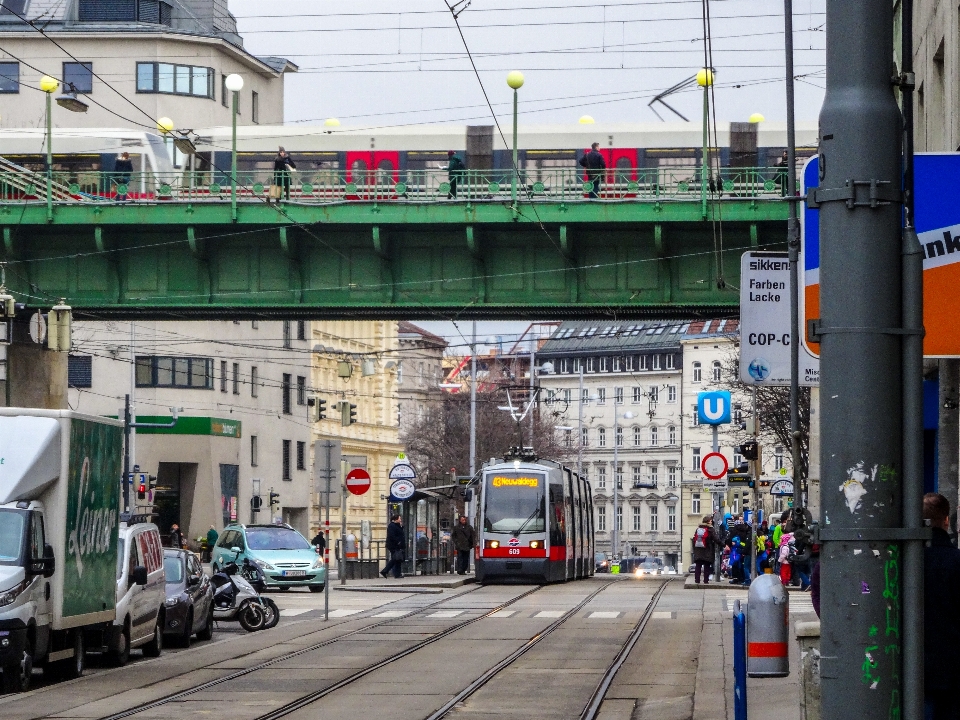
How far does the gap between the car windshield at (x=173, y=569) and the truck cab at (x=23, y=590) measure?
6.06m

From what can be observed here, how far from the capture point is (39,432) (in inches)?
658

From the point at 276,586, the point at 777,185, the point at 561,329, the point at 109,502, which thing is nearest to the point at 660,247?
the point at 777,185

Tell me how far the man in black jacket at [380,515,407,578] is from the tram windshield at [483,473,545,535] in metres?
4.41

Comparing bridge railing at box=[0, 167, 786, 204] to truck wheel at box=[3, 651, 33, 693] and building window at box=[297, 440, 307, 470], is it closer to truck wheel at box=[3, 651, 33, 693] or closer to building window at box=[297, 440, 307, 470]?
truck wheel at box=[3, 651, 33, 693]

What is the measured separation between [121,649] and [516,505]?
22003 mm

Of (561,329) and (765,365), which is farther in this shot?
(561,329)

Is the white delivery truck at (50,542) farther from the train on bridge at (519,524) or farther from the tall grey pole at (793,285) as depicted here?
the train on bridge at (519,524)

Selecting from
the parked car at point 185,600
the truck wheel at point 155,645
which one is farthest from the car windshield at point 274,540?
the truck wheel at point 155,645

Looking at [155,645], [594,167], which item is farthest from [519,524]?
[155,645]

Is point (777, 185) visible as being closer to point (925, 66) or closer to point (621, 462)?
point (925, 66)

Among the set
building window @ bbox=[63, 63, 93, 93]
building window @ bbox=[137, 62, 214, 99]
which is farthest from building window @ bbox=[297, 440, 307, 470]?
building window @ bbox=[63, 63, 93, 93]

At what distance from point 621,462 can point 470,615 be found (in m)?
115

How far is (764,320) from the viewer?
38.9 feet

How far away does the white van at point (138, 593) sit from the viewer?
19516mm
